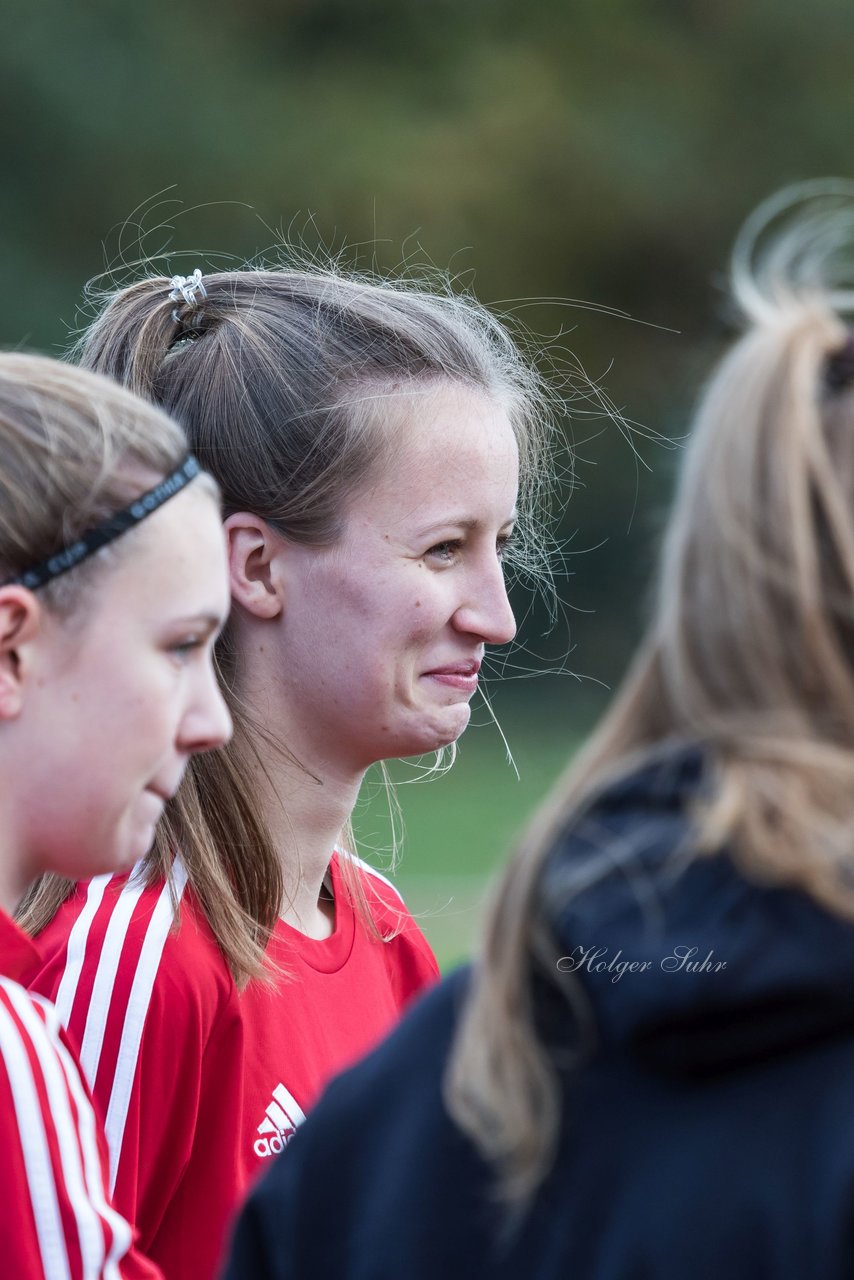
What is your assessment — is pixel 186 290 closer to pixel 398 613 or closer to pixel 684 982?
pixel 398 613

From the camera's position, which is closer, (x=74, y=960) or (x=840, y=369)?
(x=840, y=369)

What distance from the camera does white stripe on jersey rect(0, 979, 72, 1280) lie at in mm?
1480

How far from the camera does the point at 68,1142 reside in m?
1.52

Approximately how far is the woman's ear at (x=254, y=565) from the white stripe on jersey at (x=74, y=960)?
19.9 inches

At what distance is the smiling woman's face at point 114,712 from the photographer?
1626mm

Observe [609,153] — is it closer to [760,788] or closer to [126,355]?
[126,355]

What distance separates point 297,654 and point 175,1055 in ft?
2.12

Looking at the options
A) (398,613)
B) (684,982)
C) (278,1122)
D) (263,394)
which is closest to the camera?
(684,982)

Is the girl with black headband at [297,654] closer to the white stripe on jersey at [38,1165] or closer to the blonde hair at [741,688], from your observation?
the white stripe on jersey at [38,1165]

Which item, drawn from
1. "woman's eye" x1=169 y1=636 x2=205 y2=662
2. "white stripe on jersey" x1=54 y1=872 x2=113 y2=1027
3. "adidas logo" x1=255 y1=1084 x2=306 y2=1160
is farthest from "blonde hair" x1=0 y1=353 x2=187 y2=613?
"adidas logo" x1=255 y1=1084 x2=306 y2=1160

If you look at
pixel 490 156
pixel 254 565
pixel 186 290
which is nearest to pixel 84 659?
pixel 254 565

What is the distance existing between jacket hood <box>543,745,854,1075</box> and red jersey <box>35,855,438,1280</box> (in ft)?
3.25

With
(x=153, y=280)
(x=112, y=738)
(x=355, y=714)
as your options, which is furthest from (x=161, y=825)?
(x=153, y=280)

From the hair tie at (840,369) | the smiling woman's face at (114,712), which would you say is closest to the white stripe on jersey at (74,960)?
the smiling woman's face at (114,712)
